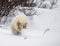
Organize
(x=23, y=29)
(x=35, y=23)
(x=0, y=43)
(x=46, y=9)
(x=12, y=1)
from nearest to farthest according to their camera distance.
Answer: (x=0, y=43) < (x=23, y=29) < (x=35, y=23) < (x=12, y=1) < (x=46, y=9)

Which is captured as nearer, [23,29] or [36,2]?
[23,29]

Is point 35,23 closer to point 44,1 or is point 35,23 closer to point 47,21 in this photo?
point 47,21

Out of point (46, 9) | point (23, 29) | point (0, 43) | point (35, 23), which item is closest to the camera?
point (0, 43)

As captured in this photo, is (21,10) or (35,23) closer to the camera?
(35,23)

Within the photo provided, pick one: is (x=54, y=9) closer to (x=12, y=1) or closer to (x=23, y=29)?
(x=12, y=1)

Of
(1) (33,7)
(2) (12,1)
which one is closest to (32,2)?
(1) (33,7)

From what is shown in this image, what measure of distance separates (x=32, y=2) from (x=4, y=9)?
86cm

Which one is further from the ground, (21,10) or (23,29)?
(23,29)

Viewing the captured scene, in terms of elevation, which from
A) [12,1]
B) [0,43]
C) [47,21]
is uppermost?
[0,43]

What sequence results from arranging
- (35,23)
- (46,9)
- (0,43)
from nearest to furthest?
(0,43)
(35,23)
(46,9)

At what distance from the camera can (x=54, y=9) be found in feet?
23.2

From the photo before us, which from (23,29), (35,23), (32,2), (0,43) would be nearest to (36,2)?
(32,2)

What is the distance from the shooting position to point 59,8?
7.14m

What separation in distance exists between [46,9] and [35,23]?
51.3 inches
